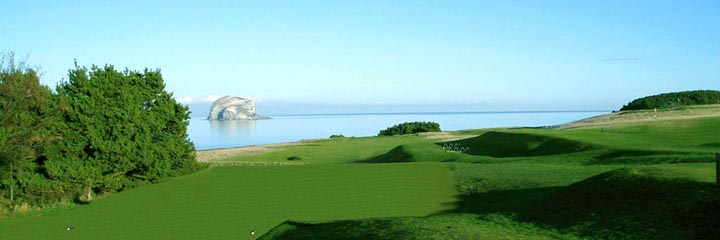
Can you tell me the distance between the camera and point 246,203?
841 inches

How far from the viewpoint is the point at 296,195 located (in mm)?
22500

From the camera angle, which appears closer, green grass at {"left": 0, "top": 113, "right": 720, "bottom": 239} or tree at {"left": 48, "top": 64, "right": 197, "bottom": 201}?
green grass at {"left": 0, "top": 113, "right": 720, "bottom": 239}

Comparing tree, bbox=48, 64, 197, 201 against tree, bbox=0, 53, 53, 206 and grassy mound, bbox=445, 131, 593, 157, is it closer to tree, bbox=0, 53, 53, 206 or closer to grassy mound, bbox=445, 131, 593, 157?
tree, bbox=0, 53, 53, 206

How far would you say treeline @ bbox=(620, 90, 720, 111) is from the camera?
93375mm

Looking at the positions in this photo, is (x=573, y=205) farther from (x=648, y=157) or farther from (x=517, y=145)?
(x=517, y=145)

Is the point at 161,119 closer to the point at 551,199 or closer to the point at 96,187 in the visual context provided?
the point at 96,187

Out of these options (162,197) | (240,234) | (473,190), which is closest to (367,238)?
(240,234)

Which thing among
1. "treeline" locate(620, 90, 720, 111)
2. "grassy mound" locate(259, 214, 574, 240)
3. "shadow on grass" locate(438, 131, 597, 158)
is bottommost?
"grassy mound" locate(259, 214, 574, 240)

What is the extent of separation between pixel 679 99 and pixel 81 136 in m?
95.8

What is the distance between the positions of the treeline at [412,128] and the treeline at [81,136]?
209 ft

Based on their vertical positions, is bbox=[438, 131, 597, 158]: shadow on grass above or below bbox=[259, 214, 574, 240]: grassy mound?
above

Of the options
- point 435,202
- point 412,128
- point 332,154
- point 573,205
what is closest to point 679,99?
point 412,128

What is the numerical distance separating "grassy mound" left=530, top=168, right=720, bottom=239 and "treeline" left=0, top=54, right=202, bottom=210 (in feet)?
59.2

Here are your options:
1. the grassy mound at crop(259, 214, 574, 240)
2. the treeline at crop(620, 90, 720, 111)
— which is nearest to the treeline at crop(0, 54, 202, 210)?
the grassy mound at crop(259, 214, 574, 240)
